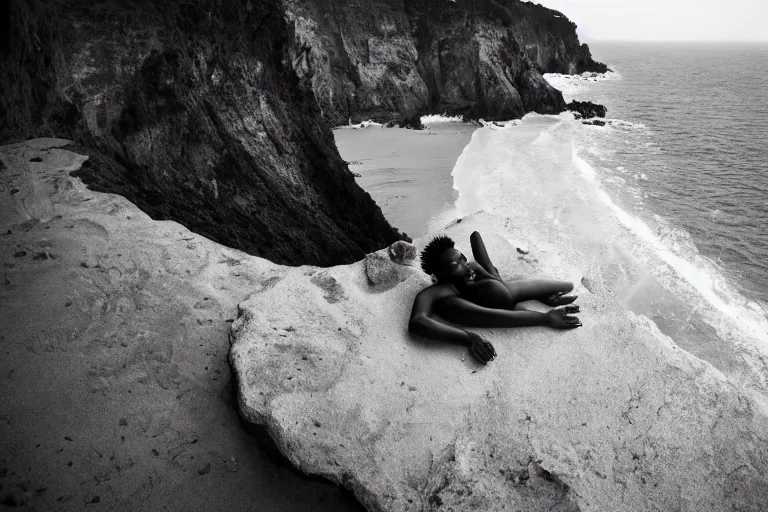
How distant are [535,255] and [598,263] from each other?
4096 mm

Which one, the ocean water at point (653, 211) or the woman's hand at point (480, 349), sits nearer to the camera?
the woman's hand at point (480, 349)

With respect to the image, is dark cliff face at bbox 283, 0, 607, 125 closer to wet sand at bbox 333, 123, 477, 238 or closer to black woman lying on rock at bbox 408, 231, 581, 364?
wet sand at bbox 333, 123, 477, 238

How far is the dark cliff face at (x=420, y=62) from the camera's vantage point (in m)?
24.8

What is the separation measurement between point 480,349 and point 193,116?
5.35m

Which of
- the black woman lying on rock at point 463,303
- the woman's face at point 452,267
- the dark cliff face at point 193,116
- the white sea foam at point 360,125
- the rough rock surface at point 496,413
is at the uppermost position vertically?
the dark cliff face at point 193,116

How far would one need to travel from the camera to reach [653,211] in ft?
38.5

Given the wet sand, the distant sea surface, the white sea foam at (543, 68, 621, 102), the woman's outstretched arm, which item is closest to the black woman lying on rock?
the woman's outstretched arm

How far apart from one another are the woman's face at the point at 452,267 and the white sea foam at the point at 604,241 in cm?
182

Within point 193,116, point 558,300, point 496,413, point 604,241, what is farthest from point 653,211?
point 193,116

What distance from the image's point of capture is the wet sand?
1130 centimetres

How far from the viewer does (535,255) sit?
529 cm

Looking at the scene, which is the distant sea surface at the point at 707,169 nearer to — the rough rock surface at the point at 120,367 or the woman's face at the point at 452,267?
the woman's face at the point at 452,267

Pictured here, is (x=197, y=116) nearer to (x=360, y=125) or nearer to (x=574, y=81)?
(x=360, y=125)

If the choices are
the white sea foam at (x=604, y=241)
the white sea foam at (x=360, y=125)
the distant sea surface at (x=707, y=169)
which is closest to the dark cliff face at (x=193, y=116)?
the white sea foam at (x=604, y=241)
